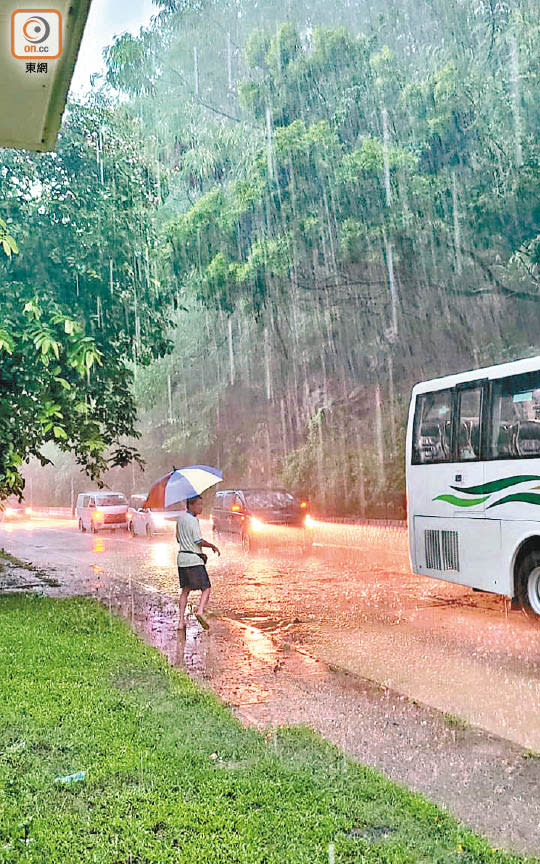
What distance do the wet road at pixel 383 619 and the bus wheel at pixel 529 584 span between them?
316mm

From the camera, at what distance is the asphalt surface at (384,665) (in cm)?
525

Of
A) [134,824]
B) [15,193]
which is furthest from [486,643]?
[15,193]

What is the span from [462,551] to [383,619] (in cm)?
155

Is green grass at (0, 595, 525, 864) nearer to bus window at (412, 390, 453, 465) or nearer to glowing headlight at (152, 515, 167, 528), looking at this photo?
bus window at (412, 390, 453, 465)

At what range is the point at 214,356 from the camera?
45062mm

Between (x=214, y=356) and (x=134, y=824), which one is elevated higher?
(x=214, y=356)

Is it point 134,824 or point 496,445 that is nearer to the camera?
point 134,824

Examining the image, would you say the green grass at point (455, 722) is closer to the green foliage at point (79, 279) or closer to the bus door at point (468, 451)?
the bus door at point (468, 451)

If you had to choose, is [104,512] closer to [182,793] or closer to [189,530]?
[189,530]

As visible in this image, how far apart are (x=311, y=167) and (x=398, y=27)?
552 cm

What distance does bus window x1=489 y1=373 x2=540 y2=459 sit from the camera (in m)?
10.6

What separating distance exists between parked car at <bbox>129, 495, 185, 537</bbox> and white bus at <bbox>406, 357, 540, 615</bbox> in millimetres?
17411

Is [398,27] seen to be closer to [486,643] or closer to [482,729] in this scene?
[486,643]

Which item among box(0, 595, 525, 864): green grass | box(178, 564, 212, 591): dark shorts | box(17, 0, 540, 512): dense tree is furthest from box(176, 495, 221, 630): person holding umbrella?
box(17, 0, 540, 512): dense tree
